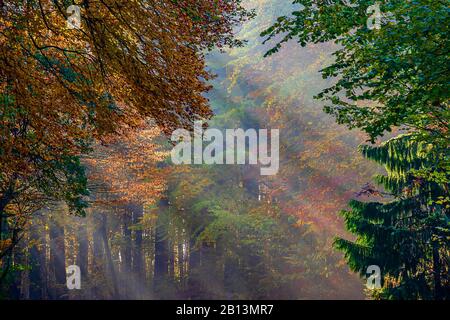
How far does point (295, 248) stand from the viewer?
74.6 ft

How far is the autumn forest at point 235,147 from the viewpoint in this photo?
6070 millimetres

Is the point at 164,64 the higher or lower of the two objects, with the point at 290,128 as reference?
lower

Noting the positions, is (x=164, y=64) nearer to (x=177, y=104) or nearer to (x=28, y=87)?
(x=177, y=104)

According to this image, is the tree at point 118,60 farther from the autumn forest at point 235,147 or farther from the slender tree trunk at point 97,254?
the slender tree trunk at point 97,254

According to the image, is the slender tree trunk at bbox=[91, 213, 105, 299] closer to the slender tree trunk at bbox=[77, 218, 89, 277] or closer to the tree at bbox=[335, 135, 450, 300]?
the slender tree trunk at bbox=[77, 218, 89, 277]

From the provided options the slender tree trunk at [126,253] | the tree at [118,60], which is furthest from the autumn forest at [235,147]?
the slender tree trunk at [126,253]

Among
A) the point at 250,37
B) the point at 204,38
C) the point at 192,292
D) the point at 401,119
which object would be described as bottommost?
the point at 192,292

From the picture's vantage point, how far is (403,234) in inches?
476

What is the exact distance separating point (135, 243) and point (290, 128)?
16.1 metres

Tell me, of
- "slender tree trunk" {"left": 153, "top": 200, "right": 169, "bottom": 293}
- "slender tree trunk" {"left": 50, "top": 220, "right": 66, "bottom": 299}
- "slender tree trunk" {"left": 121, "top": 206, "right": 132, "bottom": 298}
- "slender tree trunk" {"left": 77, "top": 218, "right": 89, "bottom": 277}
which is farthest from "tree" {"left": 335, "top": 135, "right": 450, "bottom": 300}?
"slender tree trunk" {"left": 50, "top": 220, "right": 66, "bottom": 299}

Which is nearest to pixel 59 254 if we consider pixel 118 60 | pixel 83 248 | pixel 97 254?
pixel 83 248

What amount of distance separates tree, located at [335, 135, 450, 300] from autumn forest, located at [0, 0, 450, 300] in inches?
1.8

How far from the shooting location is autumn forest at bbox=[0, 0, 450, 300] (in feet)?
19.9
